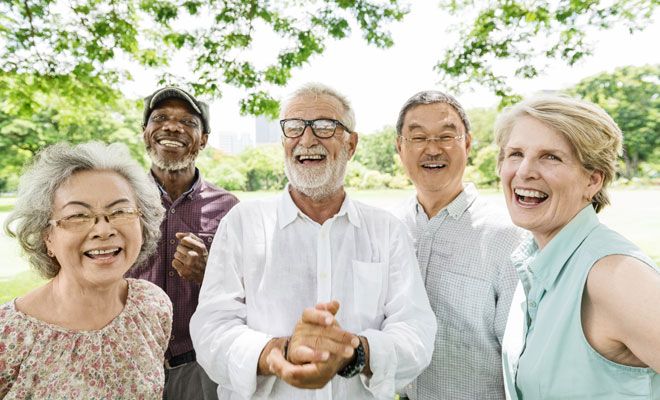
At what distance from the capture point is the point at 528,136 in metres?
1.96

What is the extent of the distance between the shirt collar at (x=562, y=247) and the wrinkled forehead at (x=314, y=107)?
49.6 inches

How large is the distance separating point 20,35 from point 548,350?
25.9 ft

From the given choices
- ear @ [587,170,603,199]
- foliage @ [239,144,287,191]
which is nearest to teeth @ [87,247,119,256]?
ear @ [587,170,603,199]

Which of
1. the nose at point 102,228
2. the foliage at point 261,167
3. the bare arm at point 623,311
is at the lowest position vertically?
the foliage at point 261,167

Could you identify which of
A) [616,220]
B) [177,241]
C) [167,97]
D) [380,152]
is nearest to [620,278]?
[177,241]

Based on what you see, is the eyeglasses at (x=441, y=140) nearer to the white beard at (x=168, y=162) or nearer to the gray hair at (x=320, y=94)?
the gray hair at (x=320, y=94)

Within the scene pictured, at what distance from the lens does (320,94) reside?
2.50 metres

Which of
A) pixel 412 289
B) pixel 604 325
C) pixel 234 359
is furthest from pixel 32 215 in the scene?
pixel 604 325

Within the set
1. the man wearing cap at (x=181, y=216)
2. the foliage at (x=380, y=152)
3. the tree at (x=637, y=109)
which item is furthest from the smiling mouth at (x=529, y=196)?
the tree at (x=637, y=109)

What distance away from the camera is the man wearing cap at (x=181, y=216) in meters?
2.85

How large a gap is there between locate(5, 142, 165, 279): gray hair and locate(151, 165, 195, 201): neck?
3.05 ft

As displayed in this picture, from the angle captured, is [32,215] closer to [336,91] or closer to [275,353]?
[275,353]

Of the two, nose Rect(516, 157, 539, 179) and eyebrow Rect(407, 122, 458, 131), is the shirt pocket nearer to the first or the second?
nose Rect(516, 157, 539, 179)

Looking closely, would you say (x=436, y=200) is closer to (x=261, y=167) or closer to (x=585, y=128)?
(x=585, y=128)
